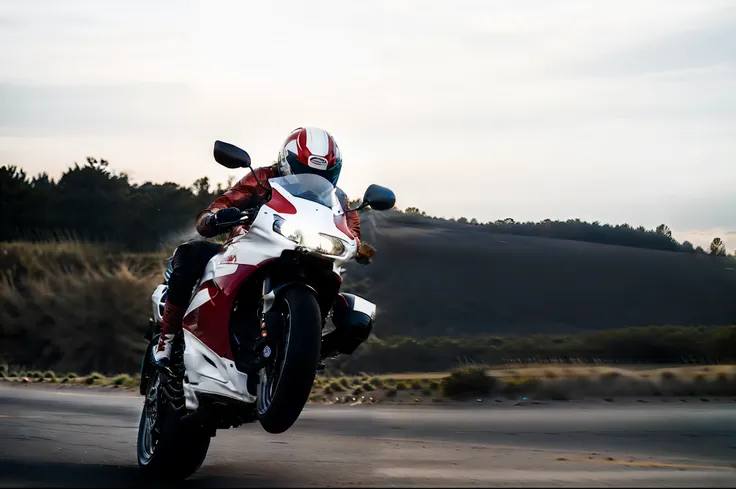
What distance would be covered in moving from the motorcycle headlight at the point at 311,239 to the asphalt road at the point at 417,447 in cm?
162

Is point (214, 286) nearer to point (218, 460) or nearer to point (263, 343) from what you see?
point (263, 343)

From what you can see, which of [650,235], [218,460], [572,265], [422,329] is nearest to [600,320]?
[422,329]

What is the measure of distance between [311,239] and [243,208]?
3.95 ft

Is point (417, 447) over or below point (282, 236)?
below

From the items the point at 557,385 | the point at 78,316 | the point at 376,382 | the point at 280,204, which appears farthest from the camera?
the point at 78,316

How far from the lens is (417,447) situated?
10.8 metres

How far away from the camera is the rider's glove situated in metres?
8.16

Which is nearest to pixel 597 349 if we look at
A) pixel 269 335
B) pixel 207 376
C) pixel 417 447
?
pixel 417 447

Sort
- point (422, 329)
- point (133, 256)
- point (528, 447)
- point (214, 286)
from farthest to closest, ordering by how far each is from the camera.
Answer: point (133, 256), point (422, 329), point (528, 447), point (214, 286)

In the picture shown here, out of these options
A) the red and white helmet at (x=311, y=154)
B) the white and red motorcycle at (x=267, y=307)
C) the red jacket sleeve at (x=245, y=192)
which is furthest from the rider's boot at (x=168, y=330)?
the red and white helmet at (x=311, y=154)

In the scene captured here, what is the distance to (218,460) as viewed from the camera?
9.93 meters

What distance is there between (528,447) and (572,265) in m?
22.1

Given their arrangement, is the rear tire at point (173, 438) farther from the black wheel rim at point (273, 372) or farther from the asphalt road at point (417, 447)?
the black wheel rim at point (273, 372)

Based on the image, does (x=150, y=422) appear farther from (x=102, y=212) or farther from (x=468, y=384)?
(x=102, y=212)
